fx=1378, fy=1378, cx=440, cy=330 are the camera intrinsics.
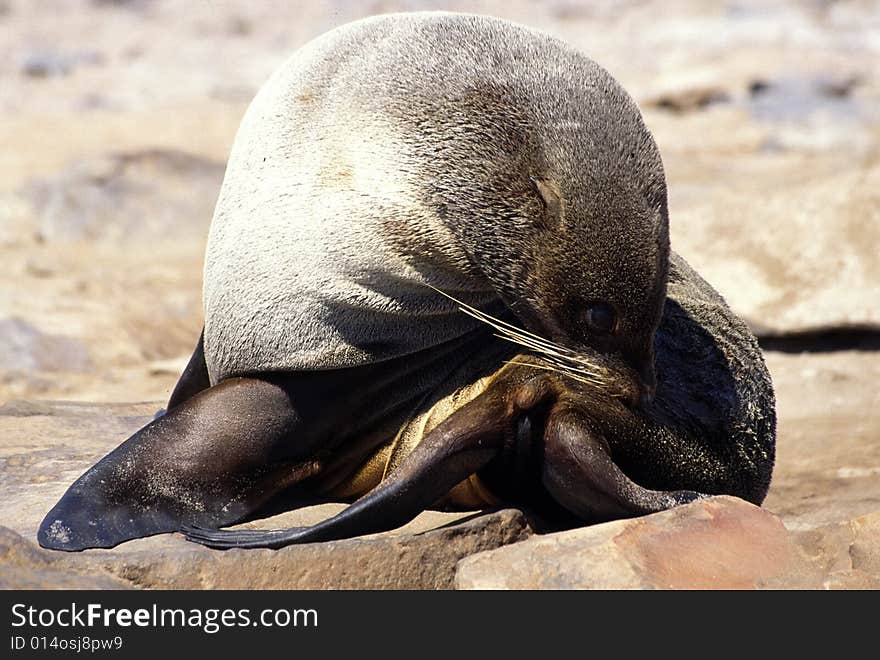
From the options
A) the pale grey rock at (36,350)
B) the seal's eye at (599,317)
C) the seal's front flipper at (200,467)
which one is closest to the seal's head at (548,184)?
the seal's eye at (599,317)

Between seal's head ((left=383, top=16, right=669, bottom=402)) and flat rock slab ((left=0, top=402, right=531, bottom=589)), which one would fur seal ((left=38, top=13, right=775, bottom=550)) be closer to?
seal's head ((left=383, top=16, right=669, bottom=402))

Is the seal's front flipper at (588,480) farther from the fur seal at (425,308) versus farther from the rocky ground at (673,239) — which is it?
the rocky ground at (673,239)

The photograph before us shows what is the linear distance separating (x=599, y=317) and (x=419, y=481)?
72cm

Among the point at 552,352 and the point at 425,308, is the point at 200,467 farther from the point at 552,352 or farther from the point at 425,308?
the point at 552,352

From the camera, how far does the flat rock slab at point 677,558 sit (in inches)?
141

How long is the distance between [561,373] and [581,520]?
465 millimetres

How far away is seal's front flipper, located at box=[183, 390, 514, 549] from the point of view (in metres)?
3.96

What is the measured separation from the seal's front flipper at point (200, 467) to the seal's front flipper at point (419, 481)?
15cm

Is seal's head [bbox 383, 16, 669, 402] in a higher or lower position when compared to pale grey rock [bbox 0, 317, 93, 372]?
higher

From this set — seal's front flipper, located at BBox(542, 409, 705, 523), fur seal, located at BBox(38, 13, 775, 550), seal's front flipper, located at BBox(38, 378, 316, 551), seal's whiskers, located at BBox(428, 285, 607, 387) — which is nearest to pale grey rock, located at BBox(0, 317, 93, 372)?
fur seal, located at BBox(38, 13, 775, 550)

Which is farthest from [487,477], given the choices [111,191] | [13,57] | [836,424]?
[13,57]

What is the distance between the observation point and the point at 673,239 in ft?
29.2

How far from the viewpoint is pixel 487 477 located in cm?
445
